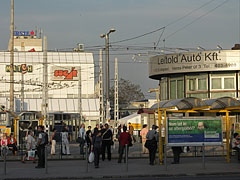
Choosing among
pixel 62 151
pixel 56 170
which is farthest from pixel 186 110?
pixel 62 151

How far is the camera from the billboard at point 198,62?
46750 mm

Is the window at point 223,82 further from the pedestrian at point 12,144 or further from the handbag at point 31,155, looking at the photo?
the handbag at point 31,155

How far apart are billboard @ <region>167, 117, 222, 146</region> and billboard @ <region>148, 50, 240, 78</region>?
2381 centimetres

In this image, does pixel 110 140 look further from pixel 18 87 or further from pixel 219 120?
pixel 18 87

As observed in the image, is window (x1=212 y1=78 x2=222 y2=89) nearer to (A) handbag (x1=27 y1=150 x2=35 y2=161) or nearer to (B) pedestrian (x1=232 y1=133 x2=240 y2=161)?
(B) pedestrian (x1=232 y1=133 x2=240 y2=161)

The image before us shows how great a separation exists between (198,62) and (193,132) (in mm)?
25215

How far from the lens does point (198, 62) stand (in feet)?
157

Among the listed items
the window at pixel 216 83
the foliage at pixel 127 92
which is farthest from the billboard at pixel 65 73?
the window at pixel 216 83

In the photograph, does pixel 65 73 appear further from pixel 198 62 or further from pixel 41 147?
pixel 41 147

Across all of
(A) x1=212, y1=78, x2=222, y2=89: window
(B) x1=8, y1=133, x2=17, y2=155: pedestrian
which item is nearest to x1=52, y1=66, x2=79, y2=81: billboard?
(A) x1=212, y1=78, x2=222, y2=89: window

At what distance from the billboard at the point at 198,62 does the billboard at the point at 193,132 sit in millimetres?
23811

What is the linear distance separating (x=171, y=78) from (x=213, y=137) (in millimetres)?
27542

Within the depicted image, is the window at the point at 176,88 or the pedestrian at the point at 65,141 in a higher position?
the window at the point at 176,88

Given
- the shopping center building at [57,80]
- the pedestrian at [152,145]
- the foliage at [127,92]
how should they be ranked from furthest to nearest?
the foliage at [127,92] → the shopping center building at [57,80] → the pedestrian at [152,145]
